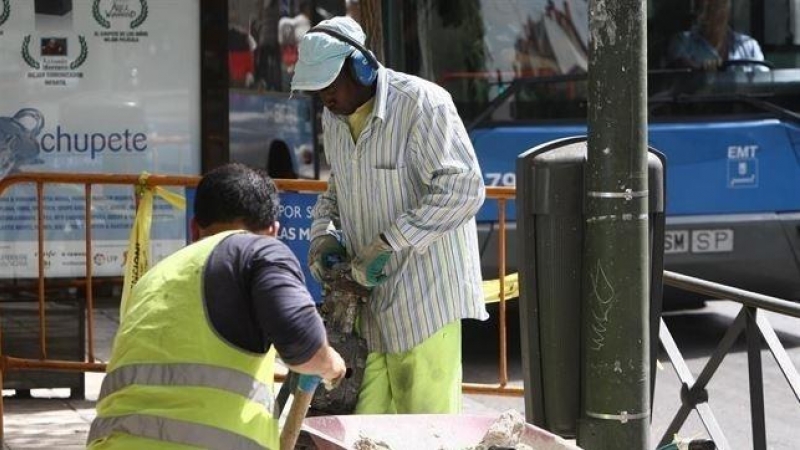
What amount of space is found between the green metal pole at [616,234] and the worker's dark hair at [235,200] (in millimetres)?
961

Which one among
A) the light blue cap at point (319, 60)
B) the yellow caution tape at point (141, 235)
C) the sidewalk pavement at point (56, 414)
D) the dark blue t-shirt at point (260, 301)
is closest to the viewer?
the dark blue t-shirt at point (260, 301)

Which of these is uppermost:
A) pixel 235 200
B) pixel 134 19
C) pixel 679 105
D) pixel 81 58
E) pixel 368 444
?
pixel 134 19

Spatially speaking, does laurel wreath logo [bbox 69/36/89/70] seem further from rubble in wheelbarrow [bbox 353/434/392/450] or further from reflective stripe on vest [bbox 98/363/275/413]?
reflective stripe on vest [bbox 98/363/275/413]

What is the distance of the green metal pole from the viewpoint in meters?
4.11

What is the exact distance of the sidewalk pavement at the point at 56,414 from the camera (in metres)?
6.91

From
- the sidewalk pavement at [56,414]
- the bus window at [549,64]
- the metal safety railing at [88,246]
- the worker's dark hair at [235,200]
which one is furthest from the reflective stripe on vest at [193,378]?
the bus window at [549,64]

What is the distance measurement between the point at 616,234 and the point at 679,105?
5482 mm

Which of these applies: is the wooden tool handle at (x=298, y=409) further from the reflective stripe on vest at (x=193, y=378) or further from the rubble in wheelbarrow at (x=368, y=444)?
the rubble in wheelbarrow at (x=368, y=444)

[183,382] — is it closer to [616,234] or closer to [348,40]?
[616,234]

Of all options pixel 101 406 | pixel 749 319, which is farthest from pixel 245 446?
pixel 749 319

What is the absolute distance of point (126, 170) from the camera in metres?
9.77

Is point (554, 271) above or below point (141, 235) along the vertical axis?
above

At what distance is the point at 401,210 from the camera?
15.5 feet

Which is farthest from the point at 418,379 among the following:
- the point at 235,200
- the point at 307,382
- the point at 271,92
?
the point at 271,92
